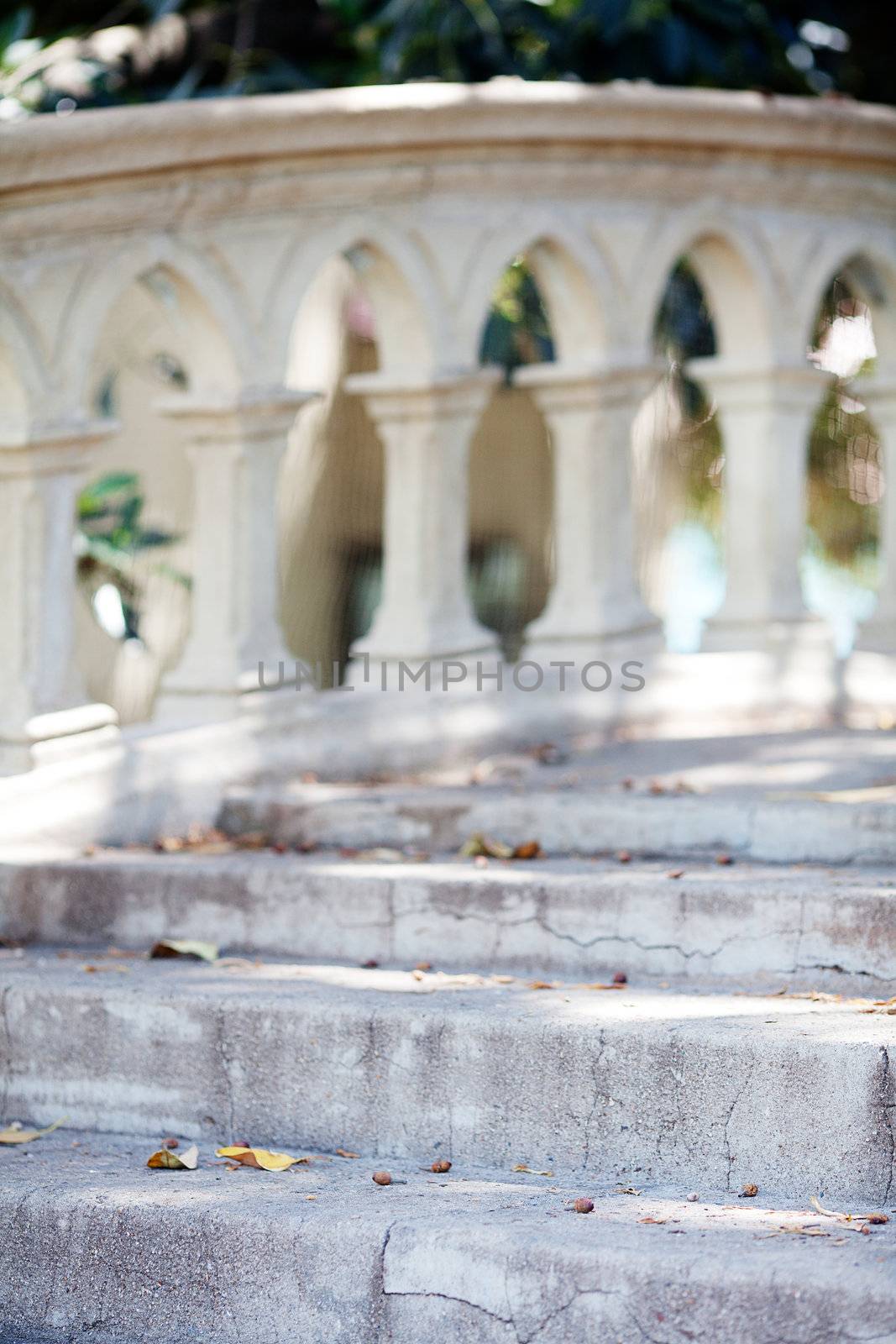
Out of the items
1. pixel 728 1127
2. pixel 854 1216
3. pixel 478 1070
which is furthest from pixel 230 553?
pixel 854 1216

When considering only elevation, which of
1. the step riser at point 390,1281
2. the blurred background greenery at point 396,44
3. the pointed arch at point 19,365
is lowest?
the step riser at point 390,1281

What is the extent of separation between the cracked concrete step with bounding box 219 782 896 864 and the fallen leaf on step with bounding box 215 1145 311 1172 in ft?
3.99

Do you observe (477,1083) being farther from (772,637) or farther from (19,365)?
(772,637)

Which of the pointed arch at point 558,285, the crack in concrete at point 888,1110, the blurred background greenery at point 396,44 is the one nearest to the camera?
the crack in concrete at point 888,1110

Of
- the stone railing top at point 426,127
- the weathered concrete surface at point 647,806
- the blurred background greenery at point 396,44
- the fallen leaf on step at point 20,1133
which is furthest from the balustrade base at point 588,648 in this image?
the fallen leaf on step at point 20,1133

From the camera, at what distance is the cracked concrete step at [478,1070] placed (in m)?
2.63

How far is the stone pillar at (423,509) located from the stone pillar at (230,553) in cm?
35

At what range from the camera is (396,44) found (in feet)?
19.7

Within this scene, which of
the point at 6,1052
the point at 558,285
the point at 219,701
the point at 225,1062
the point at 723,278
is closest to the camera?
the point at 225,1062

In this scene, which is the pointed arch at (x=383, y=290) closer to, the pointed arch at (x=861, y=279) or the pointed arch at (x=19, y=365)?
the pointed arch at (x=19, y=365)

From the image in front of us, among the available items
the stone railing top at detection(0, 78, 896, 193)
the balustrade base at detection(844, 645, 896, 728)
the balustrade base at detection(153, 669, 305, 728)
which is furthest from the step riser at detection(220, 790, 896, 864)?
the balustrade base at detection(844, 645, 896, 728)

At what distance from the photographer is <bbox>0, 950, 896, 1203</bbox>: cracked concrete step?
8.64 feet

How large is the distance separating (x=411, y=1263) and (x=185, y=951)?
1210 millimetres

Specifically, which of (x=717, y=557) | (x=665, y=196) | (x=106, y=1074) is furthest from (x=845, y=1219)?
(x=717, y=557)
